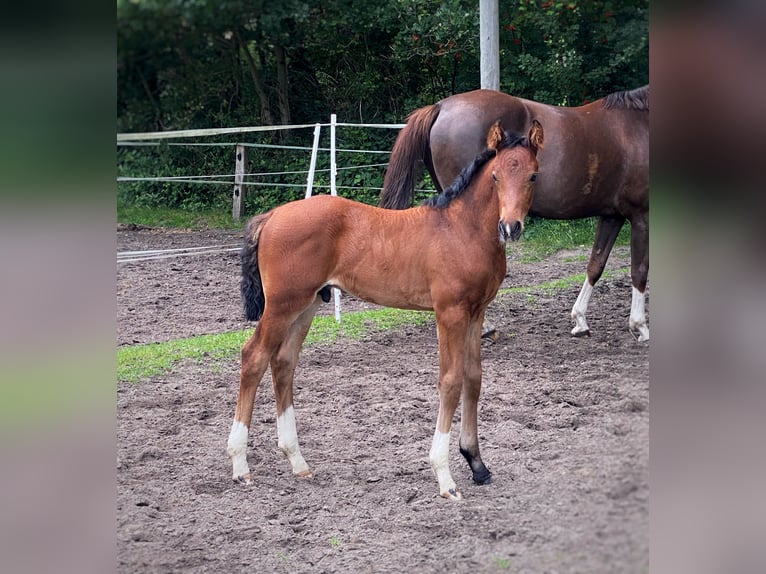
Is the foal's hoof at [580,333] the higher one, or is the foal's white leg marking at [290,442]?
the foal's hoof at [580,333]

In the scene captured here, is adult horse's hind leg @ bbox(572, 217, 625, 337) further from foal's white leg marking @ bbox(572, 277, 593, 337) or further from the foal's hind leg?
the foal's hind leg

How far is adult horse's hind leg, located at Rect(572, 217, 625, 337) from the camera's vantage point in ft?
18.0

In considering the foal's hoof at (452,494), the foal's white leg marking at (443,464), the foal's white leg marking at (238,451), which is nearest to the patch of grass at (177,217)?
the foal's white leg marking at (238,451)

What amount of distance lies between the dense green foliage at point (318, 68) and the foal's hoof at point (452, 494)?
1.68 meters

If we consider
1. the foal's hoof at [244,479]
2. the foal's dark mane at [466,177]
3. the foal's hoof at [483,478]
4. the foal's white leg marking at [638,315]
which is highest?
the foal's dark mane at [466,177]

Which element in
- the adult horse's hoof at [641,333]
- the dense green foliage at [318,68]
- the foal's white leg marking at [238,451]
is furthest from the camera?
the adult horse's hoof at [641,333]

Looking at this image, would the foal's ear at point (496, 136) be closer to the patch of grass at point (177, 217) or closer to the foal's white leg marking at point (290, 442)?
the patch of grass at point (177, 217)

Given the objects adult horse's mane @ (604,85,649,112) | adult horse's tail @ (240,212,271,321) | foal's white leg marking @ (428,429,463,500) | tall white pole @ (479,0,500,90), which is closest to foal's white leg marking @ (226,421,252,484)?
adult horse's tail @ (240,212,271,321)

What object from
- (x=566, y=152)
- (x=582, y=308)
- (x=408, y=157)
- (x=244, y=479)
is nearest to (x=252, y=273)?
(x=244, y=479)

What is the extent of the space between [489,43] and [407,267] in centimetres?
199

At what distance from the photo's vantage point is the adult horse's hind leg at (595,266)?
5.47 m

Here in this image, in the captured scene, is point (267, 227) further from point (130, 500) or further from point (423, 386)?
point (423, 386)

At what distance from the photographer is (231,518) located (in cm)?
317

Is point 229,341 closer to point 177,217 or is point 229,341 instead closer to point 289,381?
point 289,381
